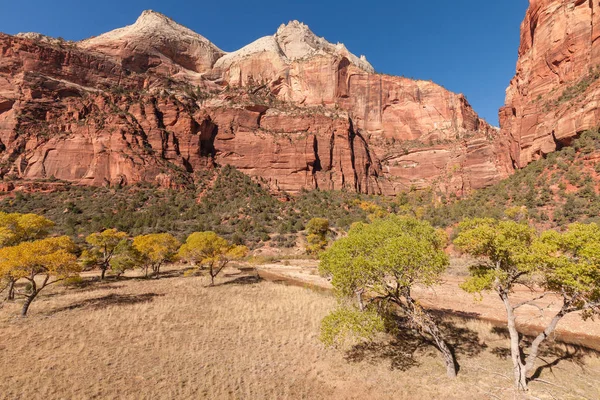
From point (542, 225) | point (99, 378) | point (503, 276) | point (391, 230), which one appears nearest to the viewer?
point (503, 276)

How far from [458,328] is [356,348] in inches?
282

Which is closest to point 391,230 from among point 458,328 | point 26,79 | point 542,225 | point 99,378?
point 458,328

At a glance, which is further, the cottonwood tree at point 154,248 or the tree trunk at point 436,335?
the cottonwood tree at point 154,248

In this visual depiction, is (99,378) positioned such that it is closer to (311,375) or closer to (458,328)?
(311,375)

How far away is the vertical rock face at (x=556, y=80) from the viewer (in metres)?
52.0

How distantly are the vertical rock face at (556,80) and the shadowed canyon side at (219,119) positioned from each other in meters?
10.5

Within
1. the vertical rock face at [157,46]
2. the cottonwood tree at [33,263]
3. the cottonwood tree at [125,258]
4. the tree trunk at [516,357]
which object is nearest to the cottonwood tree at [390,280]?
the tree trunk at [516,357]

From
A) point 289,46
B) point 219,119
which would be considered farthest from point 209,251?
point 289,46

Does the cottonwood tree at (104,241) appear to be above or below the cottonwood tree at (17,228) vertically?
below

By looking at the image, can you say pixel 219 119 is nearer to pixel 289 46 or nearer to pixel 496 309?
pixel 289 46

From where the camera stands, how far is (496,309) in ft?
71.8

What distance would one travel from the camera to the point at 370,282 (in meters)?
11.5

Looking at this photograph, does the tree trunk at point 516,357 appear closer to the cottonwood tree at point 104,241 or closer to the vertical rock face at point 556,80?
the cottonwood tree at point 104,241

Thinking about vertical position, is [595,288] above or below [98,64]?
below
